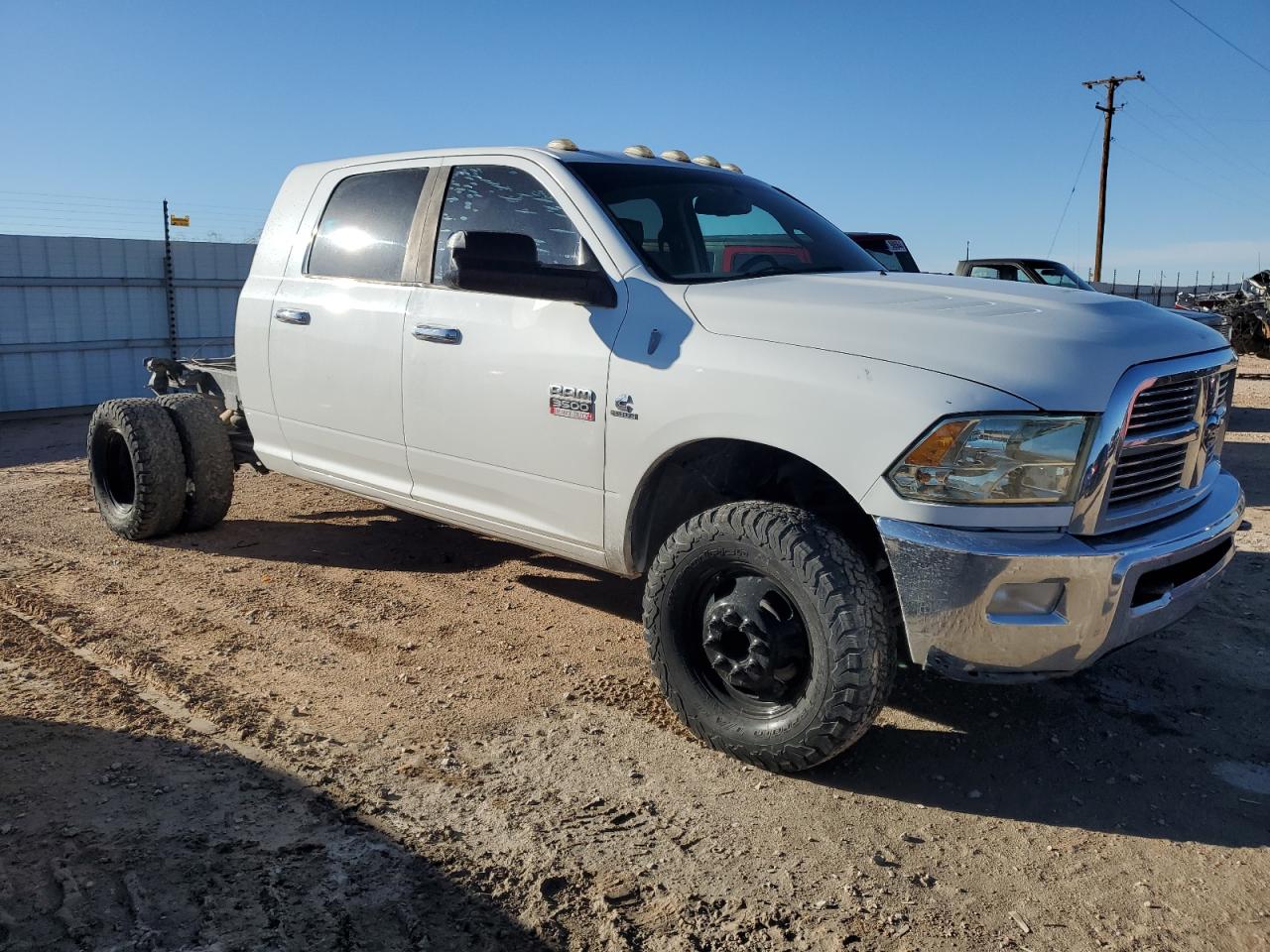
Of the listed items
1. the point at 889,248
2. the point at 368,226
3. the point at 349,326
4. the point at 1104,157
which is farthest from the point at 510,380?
the point at 1104,157

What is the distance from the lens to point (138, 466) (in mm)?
5711

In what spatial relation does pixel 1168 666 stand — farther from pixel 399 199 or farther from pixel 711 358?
pixel 399 199

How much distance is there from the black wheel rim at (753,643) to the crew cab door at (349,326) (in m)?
1.79

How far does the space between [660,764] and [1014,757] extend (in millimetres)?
1201

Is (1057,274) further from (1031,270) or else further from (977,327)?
(977,327)

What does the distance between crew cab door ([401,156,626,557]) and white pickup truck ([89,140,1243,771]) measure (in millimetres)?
11

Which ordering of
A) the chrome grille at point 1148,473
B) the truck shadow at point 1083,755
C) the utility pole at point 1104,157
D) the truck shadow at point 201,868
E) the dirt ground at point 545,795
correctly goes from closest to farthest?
the truck shadow at point 201,868, the dirt ground at point 545,795, the chrome grille at point 1148,473, the truck shadow at point 1083,755, the utility pole at point 1104,157

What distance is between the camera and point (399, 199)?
15.5 feet

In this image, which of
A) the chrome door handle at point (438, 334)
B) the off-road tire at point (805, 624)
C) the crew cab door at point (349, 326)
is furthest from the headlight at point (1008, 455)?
the crew cab door at point (349, 326)

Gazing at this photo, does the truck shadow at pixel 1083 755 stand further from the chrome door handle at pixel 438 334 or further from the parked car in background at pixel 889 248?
the parked car in background at pixel 889 248

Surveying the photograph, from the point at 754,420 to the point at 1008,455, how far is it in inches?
30.0

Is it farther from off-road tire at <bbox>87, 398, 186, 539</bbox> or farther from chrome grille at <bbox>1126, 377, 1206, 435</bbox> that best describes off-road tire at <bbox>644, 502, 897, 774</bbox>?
off-road tire at <bbox>87, 398, 186, 539</bbox>

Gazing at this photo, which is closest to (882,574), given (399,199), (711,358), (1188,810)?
(711,358)

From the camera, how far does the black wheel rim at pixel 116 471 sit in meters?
6.15
